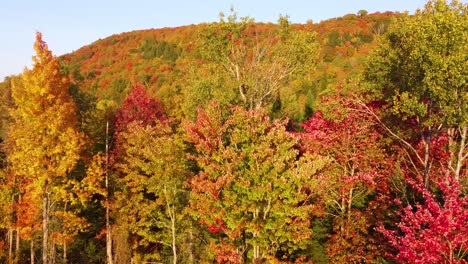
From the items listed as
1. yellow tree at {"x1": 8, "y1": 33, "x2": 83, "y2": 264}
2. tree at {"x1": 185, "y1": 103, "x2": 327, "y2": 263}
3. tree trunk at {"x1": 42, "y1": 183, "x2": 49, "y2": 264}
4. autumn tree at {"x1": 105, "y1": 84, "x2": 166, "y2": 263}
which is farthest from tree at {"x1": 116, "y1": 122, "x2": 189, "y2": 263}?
tree at {"x1": 185, "y1": 103, "x2": 327, "y2": 263}

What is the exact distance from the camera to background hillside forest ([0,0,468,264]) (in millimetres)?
13633

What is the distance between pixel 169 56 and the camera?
331 feet

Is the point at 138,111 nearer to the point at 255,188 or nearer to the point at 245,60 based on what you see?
the point at 245,60

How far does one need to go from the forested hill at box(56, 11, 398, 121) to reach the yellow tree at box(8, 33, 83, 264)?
35.8m

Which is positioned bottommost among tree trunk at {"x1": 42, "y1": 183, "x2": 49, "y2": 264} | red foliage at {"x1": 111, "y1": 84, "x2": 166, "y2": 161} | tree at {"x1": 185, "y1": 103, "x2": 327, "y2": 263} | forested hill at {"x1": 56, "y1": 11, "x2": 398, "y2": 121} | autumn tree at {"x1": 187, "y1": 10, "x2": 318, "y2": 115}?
tree trunk at {"x1": 42, "y1": 183, "x2": 49, "y2": 264}

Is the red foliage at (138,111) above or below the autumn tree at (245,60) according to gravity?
below

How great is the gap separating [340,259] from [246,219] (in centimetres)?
663

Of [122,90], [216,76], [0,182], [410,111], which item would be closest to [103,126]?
[0,182]

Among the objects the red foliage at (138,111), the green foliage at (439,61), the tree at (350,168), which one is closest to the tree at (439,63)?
the green foliage at (439,61)

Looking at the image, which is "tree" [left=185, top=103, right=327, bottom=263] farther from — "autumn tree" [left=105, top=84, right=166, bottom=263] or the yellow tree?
"autumn tree" [left=105, top=84, right=166, bottom=263]

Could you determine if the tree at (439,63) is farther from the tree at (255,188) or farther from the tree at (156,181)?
the tree at (156,181)

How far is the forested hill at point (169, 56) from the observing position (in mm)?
67938

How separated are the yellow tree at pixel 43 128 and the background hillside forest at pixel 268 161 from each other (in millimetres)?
68

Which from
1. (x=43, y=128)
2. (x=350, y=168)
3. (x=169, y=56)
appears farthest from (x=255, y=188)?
(x=169, y=56)
